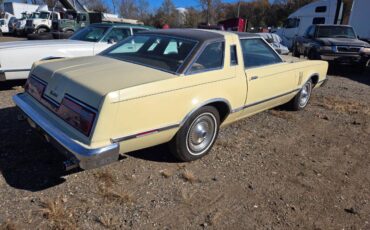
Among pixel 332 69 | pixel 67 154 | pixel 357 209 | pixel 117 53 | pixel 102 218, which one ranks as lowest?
pixel 332 69

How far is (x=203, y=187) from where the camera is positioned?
3199 mm

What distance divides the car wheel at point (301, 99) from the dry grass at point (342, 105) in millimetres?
677

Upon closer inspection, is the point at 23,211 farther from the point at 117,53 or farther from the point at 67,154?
the point at 117,53

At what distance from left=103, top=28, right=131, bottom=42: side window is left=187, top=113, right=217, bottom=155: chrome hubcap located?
4.40 meters

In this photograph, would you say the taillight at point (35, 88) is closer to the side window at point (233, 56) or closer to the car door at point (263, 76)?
the side window at point (233, 56)

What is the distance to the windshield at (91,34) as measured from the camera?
23.5 ft

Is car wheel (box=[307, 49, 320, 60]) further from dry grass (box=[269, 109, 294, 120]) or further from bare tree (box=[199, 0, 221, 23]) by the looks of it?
bare tree (box=[199, 0, 221, 23])

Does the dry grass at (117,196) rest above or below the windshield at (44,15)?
below

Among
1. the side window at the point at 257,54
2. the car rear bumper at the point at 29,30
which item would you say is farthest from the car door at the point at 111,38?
the car rear bumper at the point at 29,30

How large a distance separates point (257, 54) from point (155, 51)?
147 cm

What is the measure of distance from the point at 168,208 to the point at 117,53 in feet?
7.41

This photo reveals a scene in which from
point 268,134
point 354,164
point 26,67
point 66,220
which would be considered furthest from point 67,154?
point 26,67

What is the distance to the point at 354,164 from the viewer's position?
3908 millimetres

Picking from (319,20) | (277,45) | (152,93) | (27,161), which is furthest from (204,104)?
(319,20)
